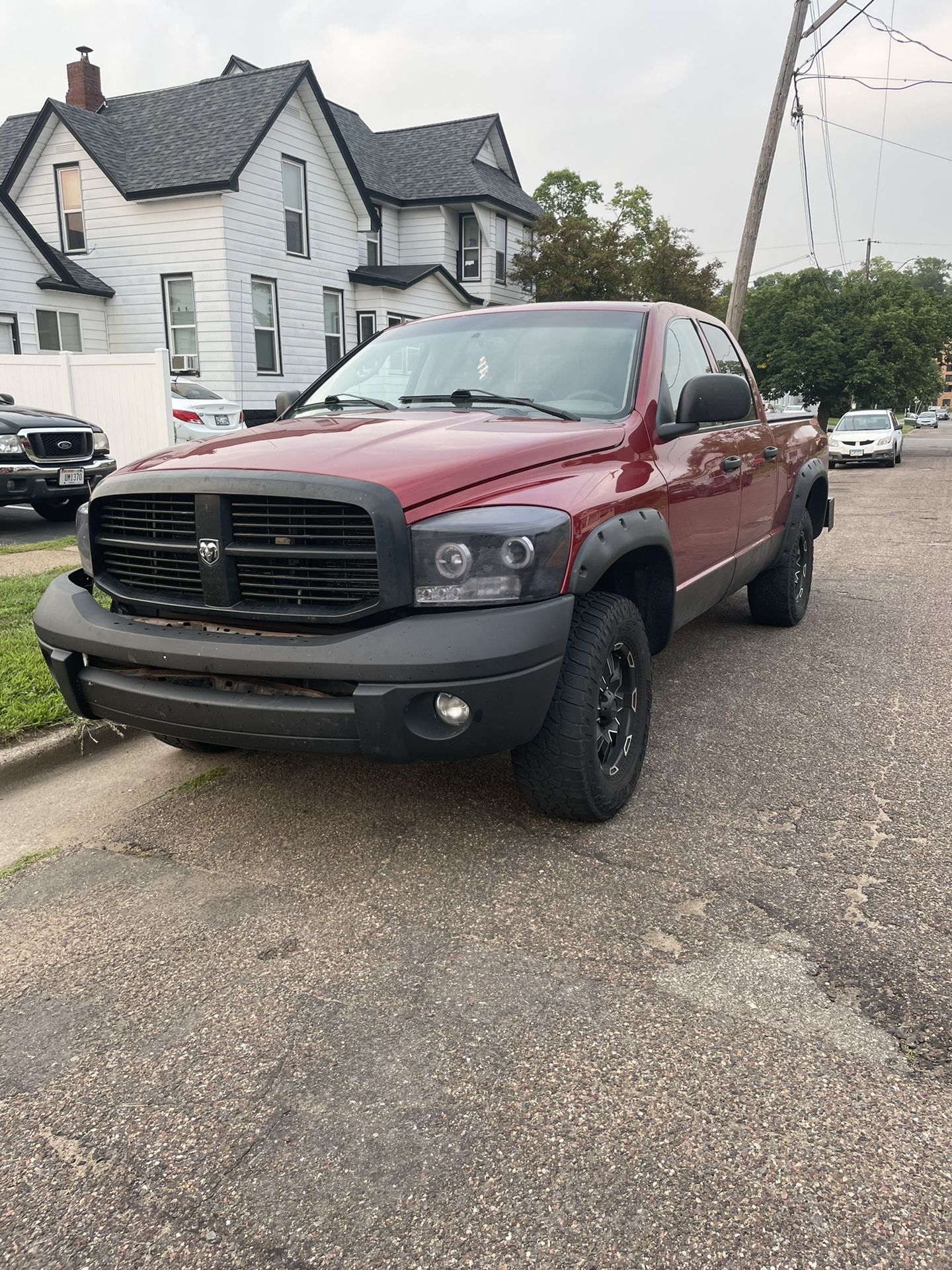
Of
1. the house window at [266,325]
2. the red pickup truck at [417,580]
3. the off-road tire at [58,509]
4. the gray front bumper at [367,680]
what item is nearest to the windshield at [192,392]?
the house window at [266,325]

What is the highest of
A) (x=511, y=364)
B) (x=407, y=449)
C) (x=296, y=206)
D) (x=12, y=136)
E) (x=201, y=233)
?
(x=12, y=136)

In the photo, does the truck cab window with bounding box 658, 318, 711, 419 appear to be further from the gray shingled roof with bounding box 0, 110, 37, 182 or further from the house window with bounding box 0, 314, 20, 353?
the gray shingled roof with bounding box 0, 110, 37, 182

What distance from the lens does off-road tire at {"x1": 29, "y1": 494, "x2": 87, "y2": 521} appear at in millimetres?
10875

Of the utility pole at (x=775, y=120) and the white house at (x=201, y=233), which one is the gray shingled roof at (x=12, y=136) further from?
the utility pole at (x=775, y=120)

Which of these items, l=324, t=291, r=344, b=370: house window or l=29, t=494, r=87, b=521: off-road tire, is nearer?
l=29, t=494, r=87, b=521: off-road tire

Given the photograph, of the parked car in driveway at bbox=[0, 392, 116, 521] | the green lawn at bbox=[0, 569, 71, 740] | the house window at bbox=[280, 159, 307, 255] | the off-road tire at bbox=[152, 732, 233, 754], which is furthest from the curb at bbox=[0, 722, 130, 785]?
the house window at bbox=[280, 159, 307, 255]

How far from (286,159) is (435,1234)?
22726 mm

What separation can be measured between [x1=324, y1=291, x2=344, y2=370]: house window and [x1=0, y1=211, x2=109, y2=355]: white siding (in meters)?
5.49

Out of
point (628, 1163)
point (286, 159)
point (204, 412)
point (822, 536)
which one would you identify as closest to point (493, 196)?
point (286, 159)

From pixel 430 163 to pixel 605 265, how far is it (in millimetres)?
5816

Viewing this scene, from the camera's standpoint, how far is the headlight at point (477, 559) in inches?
115

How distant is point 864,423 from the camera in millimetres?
27312

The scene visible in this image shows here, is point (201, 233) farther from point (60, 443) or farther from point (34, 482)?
point (34, 482)

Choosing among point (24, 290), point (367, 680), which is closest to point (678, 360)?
point (367, 680)
